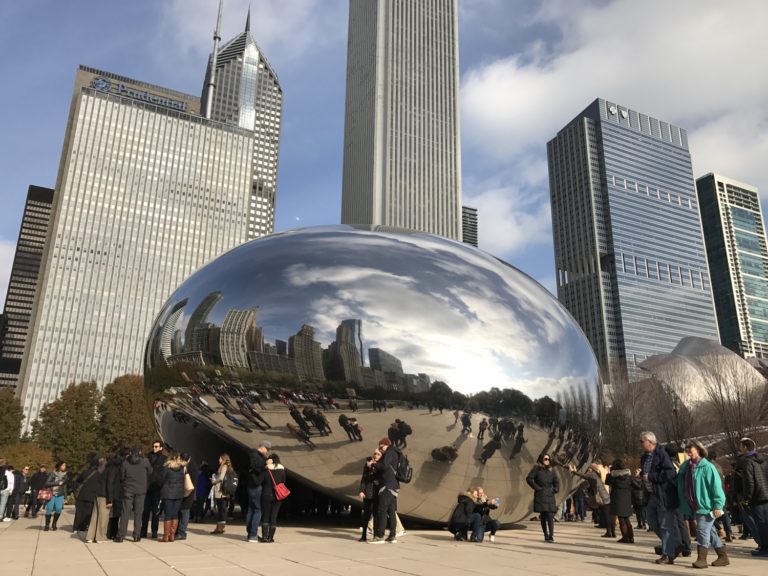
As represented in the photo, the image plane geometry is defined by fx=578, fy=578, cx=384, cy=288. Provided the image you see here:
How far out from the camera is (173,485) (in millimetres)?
8234

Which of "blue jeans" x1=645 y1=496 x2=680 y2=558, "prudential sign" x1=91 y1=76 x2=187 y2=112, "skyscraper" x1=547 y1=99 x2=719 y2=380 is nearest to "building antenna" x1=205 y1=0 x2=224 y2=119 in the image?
"prudential sign" x1=91 y1=76 x2=187 y2=112

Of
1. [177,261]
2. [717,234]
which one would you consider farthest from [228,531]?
[717,234]

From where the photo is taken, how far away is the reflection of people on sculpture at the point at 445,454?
8484 mm

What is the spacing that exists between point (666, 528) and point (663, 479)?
1.83 feet

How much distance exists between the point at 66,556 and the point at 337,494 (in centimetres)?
380

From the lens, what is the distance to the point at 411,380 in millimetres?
8289

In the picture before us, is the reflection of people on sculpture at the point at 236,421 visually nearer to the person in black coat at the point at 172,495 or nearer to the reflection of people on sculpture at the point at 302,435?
the reflection of people on sculpture at the point at 302,435

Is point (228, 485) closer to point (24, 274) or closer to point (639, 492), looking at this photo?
point (639, 492)

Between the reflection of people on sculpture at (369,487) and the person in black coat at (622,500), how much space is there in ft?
13.4

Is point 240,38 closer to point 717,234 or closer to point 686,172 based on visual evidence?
point 686,172

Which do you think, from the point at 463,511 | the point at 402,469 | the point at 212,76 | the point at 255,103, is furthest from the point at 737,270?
the point at 402,469

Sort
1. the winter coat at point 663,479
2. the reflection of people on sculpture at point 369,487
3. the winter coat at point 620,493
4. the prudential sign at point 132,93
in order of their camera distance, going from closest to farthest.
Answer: the winter coat at point 663,479
the reflection of people on sculpture at point 369,487
the winter coat at point 620,493
the prudential sign at point 132,93

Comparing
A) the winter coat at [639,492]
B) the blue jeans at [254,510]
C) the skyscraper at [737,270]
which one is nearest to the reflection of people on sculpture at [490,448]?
the blue jeans at [254,510]

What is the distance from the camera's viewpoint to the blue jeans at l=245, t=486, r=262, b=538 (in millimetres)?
7934
